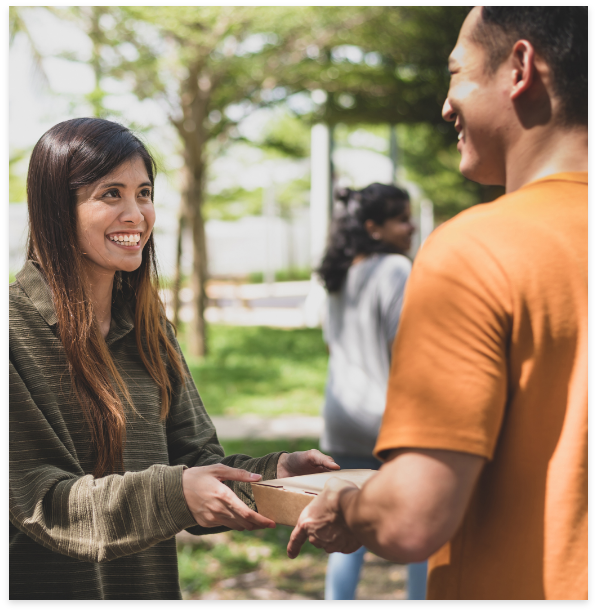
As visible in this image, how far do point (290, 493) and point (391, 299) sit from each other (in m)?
1.96

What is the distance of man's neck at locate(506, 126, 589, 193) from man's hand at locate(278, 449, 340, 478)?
3.09ft

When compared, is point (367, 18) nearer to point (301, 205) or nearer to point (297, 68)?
point (297, 68)

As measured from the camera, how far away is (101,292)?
2.00 metres

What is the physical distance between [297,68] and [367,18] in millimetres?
1347

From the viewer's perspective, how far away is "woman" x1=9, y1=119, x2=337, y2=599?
1651mm

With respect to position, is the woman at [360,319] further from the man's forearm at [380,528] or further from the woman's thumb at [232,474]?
the man's forearm at [380,528]

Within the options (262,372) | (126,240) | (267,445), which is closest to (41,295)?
(126,240)

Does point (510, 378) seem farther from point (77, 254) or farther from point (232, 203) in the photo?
point (232, 203)

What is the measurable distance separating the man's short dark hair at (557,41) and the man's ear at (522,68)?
0.04ft

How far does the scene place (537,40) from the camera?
1309 mm

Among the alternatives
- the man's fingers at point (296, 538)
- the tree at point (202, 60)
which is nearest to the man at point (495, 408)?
the man's fingers at point (296, 538)

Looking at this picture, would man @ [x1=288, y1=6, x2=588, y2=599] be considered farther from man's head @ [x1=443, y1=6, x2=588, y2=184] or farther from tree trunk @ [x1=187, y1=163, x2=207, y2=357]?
tree trunk @ [x1=187, y1=163, x2=207, y2=357]

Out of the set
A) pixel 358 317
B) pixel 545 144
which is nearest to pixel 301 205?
pixel 358 317

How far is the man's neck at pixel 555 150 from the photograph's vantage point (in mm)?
1337
